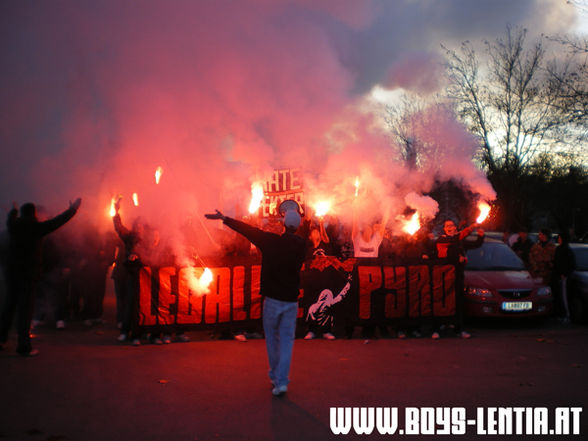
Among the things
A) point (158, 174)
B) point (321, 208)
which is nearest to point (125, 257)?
point (158, 174)

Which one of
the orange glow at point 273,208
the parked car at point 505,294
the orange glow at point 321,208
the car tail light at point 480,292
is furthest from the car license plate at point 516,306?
the orange glow at point 273,208

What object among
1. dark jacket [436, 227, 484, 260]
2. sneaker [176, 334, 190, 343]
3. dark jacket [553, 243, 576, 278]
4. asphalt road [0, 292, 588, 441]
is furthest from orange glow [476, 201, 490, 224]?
sneaker [176, 334, 190, 343]

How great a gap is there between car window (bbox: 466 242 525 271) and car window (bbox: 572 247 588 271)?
1491 mm

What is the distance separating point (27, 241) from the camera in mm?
6422

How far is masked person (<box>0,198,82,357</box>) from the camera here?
6.24 metres

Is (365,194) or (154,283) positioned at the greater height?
(365,194)

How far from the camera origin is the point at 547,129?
1811 cm

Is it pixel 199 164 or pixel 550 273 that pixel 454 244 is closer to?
pixel 550 273

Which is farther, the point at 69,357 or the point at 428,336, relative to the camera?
the point at 428,336

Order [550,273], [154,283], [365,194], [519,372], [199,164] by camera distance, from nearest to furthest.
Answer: [519,372] → [154,283] → [199,164] → [550,273] → [365,194]

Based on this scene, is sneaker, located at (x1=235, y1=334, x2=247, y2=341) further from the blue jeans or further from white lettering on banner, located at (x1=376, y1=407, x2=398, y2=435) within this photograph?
white lettering on banner, located at (x1=376, y1=407, x2=398, y2=435)

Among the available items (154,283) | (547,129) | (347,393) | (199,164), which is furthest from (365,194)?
(547,129)

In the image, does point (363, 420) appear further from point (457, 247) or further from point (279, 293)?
point (457, 247)

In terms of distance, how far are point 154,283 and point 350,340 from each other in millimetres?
3193
